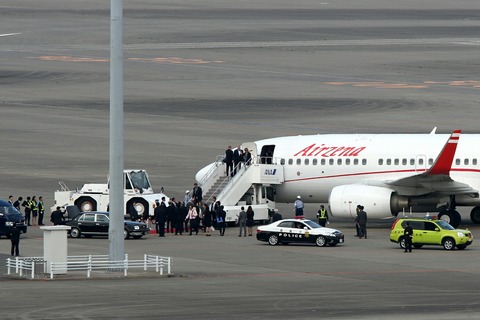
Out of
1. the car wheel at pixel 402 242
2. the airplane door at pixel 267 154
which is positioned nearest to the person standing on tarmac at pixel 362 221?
the car wheel at pixel 402 242

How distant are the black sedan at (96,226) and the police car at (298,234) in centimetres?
578

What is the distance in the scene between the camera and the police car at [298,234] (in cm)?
5556

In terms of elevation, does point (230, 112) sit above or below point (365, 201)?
above

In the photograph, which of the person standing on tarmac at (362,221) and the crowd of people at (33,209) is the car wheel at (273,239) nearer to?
the person standing on tarmac at (362,221)

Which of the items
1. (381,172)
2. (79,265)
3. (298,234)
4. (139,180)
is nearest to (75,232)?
(139,180)

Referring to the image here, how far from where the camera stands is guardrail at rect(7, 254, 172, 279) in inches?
1764

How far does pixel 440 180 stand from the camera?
60906 mm

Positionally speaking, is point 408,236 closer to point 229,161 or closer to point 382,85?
point 229,161

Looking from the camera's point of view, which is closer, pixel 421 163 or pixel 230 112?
pixel 421 163

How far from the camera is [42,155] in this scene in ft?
280

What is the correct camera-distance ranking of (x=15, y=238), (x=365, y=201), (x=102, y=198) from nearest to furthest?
(x=15, y=238) < (x=365, y=201) < (x=102, y=198)

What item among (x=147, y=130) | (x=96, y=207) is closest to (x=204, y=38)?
(x=147, y=130)

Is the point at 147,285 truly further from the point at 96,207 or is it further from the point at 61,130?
the point at 61,130

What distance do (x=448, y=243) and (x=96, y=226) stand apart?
1551cm
